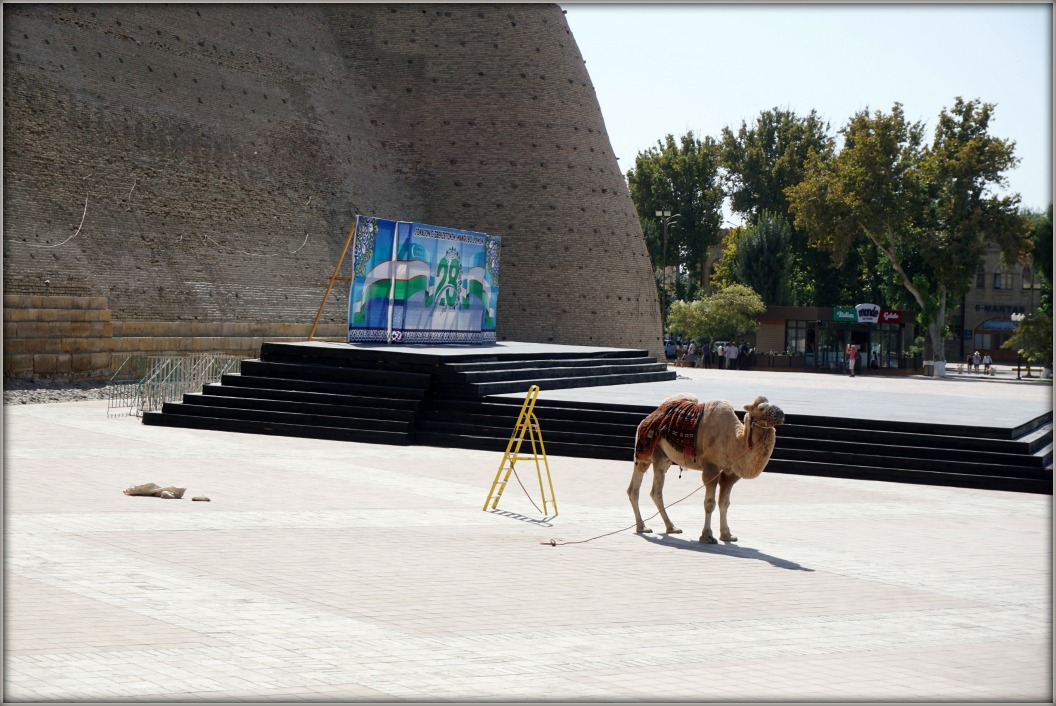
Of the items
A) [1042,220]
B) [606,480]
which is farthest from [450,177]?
[1042,220]

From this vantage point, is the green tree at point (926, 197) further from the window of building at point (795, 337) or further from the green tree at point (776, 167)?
the green tree at point (776, 167)

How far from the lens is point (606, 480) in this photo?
1492 cm

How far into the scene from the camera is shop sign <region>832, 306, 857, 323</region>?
52.4m

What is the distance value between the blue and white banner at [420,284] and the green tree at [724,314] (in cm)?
2722

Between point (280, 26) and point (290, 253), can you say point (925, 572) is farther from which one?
point (280, 26)

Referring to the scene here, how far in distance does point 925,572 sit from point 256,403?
12791mm

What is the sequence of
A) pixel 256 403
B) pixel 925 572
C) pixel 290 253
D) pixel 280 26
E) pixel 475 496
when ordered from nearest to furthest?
pixel 925 572, pixel 475 496, pixel 256 403, pixel 290 253, pixel 280 26

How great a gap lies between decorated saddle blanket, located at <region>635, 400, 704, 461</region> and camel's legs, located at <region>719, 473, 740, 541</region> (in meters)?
0.38

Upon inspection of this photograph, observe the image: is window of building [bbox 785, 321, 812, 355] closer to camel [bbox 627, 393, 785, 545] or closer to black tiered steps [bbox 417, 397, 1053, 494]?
black tiered steps [bbox 417, 397, 1053, 494]

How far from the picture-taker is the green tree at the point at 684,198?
244 feet

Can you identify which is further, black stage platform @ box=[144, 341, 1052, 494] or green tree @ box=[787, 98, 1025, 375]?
green tree @ box=[787, 98, 1025, 375]

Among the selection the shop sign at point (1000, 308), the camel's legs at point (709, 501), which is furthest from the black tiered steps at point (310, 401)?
the shop sign at point (1000, 308)

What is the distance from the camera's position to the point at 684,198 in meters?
75.0

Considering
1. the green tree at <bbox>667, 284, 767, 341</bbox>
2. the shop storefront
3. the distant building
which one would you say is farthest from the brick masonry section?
the distant building
